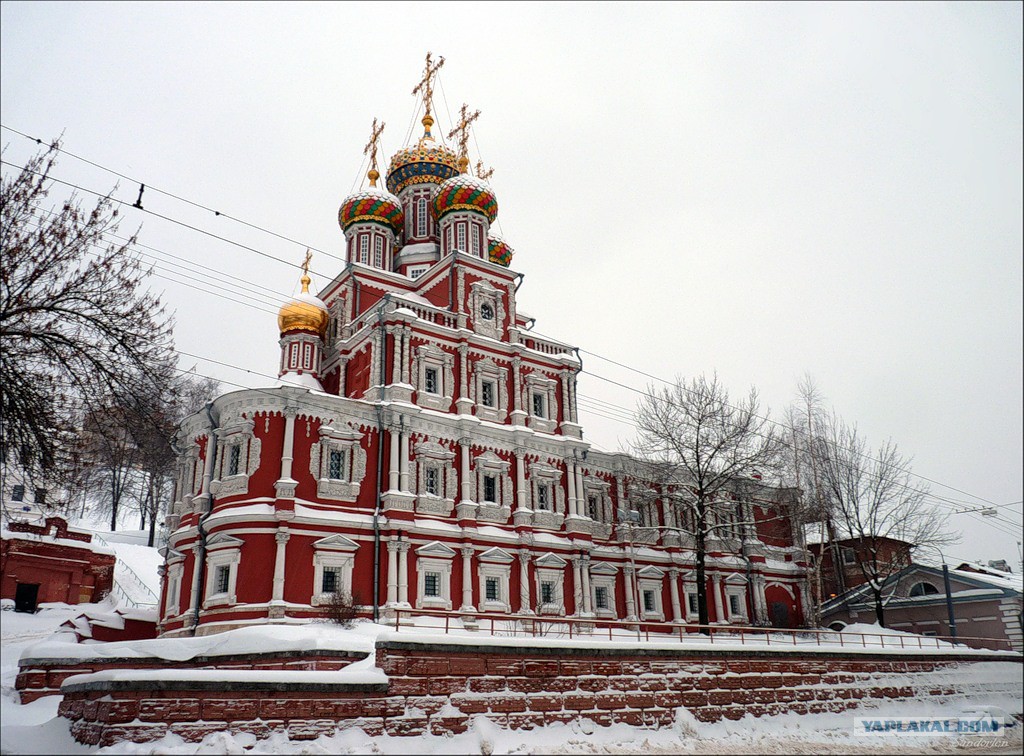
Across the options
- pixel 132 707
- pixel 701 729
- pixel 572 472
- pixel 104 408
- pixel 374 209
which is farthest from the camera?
pixel 374 209

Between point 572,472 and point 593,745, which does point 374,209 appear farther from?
point 593,745

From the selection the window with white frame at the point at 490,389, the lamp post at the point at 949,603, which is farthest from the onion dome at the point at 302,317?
the lamp post at the point at 949,603

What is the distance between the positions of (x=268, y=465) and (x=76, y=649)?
30.7ft

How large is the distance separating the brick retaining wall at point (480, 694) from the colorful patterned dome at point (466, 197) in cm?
2423

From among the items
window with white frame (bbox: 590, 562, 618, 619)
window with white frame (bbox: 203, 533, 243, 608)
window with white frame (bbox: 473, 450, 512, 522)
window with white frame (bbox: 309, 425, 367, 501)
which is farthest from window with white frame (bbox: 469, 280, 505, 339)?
window with white frame (bbox: 203, 533, 243, 608)

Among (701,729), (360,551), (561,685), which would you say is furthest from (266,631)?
(701,729)

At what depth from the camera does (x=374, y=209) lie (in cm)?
3809

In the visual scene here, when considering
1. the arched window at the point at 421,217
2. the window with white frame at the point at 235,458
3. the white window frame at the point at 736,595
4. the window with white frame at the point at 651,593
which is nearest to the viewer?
the window with white frame at the point at 235,458

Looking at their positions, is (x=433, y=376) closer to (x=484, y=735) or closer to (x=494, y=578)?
(x=494, y=578)

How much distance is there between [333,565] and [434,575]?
394 cm

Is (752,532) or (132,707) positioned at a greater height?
(752,532)

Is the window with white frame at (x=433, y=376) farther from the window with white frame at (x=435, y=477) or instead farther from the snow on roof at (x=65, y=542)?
the snow on roof at (x=65, y=542)

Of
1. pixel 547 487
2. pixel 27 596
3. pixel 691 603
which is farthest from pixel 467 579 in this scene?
pixel 27 596

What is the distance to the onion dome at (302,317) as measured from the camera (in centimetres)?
3359
